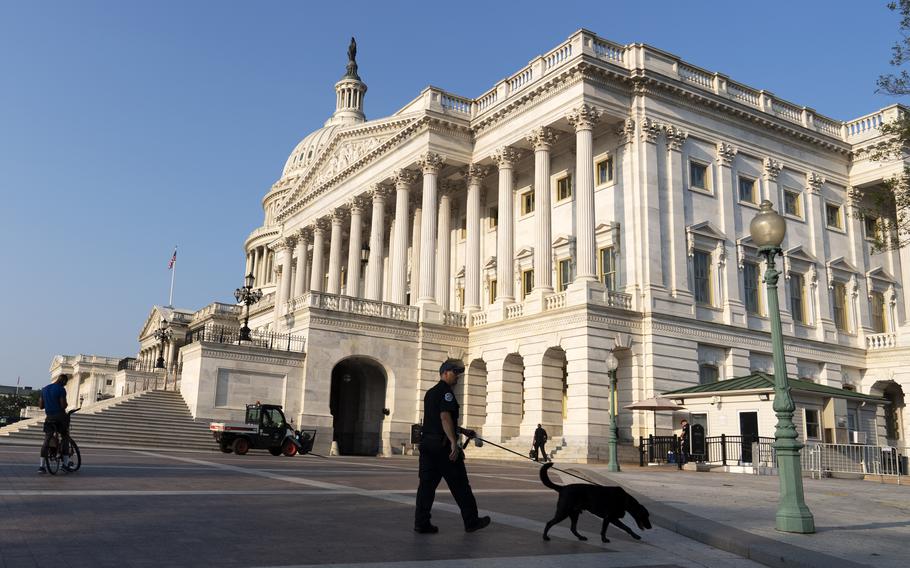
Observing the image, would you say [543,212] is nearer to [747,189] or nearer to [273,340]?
[747,189]

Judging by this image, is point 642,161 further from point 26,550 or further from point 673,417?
point 26,550

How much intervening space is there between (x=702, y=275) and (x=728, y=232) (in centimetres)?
306

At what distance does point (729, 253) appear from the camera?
1663 inches

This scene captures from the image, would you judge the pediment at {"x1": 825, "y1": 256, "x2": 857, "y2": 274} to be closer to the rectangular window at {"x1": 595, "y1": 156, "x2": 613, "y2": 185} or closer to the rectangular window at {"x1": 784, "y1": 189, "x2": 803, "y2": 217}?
the rectangular window at {"x1": 784, "y1": 189, "x2": 803, "y2": 217}

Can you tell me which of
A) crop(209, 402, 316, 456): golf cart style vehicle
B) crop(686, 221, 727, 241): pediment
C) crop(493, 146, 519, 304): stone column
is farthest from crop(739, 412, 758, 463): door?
crop(209, 402, 316, 456): golf cart style vehicle

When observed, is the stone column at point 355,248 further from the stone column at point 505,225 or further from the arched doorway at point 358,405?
the stone column at point 505,225

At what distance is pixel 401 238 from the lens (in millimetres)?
47562

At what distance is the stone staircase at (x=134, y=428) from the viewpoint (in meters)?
33.5

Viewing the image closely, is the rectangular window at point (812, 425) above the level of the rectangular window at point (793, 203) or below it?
below

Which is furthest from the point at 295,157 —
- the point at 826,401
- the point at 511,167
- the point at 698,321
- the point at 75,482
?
the point at 75,482

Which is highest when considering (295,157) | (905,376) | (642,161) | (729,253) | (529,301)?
(295,157)

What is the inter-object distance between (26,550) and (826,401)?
3034 cm

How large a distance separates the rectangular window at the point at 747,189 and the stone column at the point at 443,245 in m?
17.3

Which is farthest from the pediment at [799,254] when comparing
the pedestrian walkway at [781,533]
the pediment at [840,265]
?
the pedestrian walkway at [781,533]
